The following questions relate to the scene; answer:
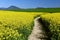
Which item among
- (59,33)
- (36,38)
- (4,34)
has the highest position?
(4,34)

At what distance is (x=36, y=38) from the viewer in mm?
14398

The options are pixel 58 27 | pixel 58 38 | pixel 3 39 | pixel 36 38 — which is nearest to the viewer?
pixel 3 39

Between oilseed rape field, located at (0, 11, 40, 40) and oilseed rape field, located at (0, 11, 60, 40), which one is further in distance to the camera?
oilseed rape field, located at (0, 11, 60, 40)

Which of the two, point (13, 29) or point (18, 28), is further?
point (18, 28)

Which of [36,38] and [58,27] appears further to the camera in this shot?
[36,38]

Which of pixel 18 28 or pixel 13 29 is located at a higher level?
pixel 13 29

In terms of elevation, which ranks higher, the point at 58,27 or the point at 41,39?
the point at 58,27

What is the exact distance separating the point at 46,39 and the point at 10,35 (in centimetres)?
668

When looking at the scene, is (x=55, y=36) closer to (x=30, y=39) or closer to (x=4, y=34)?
(x=30, y=39)

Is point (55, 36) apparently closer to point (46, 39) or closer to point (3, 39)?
point (46, 39)

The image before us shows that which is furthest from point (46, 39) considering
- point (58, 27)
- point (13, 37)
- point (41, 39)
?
point (13, 37)

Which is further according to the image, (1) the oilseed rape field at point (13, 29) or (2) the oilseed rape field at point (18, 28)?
(2) the oilseed rape field at point (18, 28)

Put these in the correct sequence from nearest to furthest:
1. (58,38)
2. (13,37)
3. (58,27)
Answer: (13,37) < (58,38) < (58,27)

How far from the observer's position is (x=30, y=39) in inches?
540
